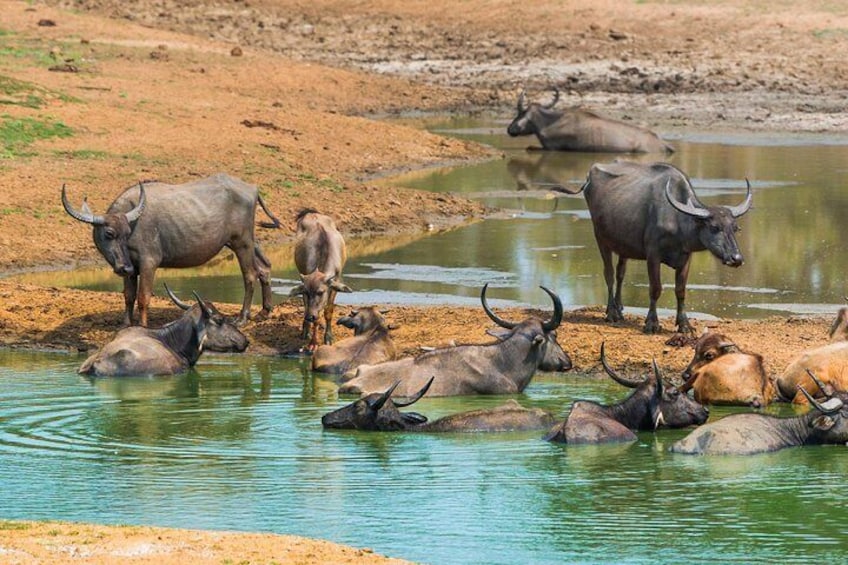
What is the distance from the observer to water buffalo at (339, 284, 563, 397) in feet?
51.5

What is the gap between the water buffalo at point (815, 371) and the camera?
49.4 ft

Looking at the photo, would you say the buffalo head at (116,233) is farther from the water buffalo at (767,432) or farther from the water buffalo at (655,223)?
the water buffalo at (767,432)

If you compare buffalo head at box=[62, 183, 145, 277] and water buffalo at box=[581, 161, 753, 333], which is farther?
buffalo head at box=[62, 183, 145, 277]

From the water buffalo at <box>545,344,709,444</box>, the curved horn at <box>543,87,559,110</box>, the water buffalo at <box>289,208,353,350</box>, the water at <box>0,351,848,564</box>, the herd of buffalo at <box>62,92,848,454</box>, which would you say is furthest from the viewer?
the curved horn at <box>543,87,559,110</box>

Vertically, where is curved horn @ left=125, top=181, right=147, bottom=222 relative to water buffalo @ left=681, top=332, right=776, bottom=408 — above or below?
above

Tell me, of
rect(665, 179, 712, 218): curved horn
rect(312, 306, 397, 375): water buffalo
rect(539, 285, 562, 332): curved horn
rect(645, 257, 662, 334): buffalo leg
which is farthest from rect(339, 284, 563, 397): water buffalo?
rect(665, 179, 712, 218): curved horn

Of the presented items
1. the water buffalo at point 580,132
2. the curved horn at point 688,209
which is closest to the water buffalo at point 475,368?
the curved horn at point 688,209

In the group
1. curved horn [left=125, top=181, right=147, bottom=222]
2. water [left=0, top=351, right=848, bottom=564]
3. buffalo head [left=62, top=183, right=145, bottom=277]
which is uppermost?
curved horn [left=125, top=181, right=147, bottom=222]

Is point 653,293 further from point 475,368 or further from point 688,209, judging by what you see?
point 475,368

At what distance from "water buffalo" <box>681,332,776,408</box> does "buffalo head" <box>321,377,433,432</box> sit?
2528 millimetres

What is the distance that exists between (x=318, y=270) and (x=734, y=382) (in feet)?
14.6

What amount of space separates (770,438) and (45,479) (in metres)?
5.23

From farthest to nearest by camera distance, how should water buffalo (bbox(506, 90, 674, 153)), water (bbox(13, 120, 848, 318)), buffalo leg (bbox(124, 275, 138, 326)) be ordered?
water buffalo (bbox(506, 90, 674, 153)) → water (bbox(13, 120, 848, 318)) → buffalo leg (bbox(124, 275, 138, 326))

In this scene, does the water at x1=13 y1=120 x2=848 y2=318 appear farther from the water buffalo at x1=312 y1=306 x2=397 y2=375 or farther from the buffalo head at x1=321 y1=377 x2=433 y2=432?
the buffalo head at x1=321 y1=377 x2=433 y2=432
